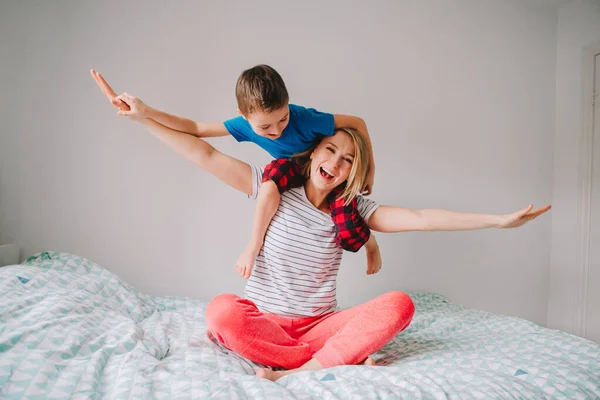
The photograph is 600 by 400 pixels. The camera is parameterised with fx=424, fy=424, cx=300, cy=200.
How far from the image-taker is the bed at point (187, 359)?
90 centimetres

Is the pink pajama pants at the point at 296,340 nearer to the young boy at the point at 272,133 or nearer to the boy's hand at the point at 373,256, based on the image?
the young boy at the point at 272,133

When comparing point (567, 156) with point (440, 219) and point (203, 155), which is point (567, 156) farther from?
point (203, 155)

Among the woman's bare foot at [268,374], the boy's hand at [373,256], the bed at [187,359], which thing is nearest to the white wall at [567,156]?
the bed at [187,359]

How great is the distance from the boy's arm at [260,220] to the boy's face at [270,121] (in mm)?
180

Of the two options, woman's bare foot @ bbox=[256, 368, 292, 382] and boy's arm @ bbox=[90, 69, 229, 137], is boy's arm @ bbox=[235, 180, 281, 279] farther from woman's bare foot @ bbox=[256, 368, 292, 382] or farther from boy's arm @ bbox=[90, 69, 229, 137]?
woman's bare foot @ bbox=[256, 368, 292, 382]

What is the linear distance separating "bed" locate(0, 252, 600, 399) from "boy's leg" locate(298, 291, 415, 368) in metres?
0.07

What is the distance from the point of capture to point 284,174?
1456 mm

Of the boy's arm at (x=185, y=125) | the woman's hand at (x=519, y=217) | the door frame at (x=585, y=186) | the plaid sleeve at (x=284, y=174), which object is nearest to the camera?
the woman's hand at (x=519, y=217)

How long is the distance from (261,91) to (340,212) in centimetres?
48

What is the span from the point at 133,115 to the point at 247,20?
3.70 ft

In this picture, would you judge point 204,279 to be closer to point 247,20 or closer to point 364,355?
point 364,355

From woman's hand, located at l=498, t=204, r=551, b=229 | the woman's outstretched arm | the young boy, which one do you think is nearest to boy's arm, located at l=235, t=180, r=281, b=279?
the young boy

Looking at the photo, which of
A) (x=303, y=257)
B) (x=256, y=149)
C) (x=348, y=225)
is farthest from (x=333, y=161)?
(x=256, y=149)

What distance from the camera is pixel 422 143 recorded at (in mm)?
2434
